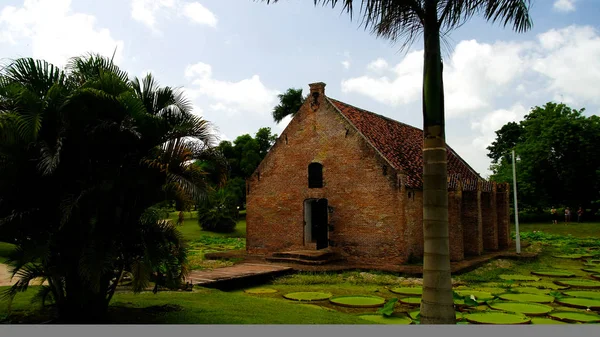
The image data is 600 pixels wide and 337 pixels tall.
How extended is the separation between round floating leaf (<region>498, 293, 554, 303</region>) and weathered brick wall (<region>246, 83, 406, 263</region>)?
19.0ft

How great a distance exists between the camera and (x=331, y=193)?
65.5 feet

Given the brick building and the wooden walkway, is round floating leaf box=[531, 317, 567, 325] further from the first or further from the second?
the wooden walkway

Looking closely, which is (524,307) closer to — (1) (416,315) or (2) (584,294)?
(1) (416,315)

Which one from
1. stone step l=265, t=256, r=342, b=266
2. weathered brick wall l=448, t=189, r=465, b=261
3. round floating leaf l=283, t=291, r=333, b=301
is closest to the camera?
round floating leaf l=283, t=291, r=333, b=301

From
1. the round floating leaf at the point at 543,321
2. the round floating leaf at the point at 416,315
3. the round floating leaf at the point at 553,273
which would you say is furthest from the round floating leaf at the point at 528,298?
the round floating leaf at the point at 553,273

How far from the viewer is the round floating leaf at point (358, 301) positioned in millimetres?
11438

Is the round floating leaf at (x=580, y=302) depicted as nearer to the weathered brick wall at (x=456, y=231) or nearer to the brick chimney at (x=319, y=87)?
the weathered brick wall at (x=456, y=231)

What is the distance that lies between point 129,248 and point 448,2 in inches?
242

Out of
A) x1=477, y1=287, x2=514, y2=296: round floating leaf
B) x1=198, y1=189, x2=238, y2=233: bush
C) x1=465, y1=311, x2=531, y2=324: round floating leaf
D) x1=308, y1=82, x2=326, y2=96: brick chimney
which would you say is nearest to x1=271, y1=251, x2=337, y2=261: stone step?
x1=477, y1=287, x2=514, y2=296: round floating leaf

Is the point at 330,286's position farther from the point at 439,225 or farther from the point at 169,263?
the point at 439,225

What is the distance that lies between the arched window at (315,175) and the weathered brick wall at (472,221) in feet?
19.8

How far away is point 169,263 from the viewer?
8.09 m

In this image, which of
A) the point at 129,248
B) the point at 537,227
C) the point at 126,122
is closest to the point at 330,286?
the point at 129,248

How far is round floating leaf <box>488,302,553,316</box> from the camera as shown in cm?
1039
